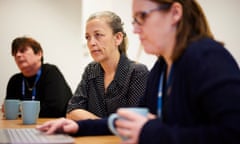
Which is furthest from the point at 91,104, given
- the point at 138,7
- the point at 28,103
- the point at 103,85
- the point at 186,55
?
the point at 186,55

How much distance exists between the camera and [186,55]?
0.87 meters

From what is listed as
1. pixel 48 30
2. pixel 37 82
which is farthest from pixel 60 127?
pixel 48 30

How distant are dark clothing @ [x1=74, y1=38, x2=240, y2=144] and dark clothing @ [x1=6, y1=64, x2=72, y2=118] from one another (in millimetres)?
1396

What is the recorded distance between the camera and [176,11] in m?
0.96

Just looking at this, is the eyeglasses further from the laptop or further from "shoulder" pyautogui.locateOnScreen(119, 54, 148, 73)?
"shoulder" pyautogui.locateOnScreen(119, 54, 148, 73)

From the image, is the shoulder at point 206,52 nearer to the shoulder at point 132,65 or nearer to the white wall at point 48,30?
the shoulder at point 132,65

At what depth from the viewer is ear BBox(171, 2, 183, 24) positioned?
956mm

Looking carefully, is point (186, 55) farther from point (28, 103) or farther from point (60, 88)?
point (60, 88)

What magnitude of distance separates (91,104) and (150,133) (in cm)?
116

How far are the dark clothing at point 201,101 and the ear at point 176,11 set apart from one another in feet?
0.37

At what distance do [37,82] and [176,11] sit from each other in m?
1.82

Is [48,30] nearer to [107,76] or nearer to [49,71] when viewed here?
[49,71]

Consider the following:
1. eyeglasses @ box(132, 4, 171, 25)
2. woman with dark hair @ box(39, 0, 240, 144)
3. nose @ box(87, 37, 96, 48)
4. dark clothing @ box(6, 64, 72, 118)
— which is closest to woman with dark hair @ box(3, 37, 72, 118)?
dark clothing @ box(6, 64, 72, 118)

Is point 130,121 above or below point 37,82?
above
